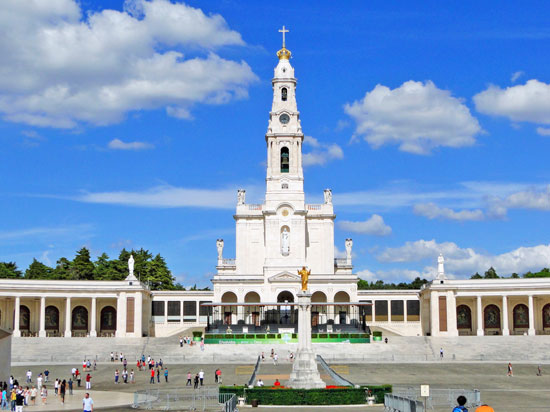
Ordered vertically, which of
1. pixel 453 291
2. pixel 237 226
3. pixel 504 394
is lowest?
pixel 504 394

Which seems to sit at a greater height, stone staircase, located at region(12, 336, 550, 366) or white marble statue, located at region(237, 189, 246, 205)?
white marble statue, located at region(237, 189, 246, 205)

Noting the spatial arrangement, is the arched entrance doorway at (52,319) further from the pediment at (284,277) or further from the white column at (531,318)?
the white column at (531,318)

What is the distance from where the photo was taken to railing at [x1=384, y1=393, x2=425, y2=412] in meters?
31.7

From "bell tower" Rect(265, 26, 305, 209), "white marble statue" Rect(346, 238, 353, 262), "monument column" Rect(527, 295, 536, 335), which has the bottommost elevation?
"monument column" Rect(527, 295, 536, 335)

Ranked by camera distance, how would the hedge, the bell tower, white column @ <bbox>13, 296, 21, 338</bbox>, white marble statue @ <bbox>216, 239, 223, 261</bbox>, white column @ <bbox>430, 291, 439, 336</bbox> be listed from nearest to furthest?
the hedge < white column @ <bbox>13, 296, 21, 338</bbox> < white column @ <bbox>430, 291, 439, 336</bbox> < the bell tower < white marble statue @ <bbox>216, 239, 223, 261</bbox>

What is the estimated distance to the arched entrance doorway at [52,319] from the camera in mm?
96125

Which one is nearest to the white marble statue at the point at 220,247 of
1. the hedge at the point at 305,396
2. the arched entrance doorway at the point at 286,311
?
the arched entrance doorway at the point at 286,311

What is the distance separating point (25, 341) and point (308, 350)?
42960mm

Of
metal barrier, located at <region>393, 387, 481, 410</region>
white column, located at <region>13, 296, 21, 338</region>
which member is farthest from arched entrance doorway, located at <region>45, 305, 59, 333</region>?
metal barrier, located at <region>393, 387, 481, 410</region>

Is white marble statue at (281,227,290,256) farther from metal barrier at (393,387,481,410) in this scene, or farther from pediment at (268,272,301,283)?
metal barrier at (393,387,481,410)

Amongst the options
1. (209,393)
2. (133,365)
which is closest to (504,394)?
(209,393)

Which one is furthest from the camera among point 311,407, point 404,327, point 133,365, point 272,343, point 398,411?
point 404,327

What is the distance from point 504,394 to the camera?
47.2 meters

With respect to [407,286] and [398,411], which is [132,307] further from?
[407,286]
